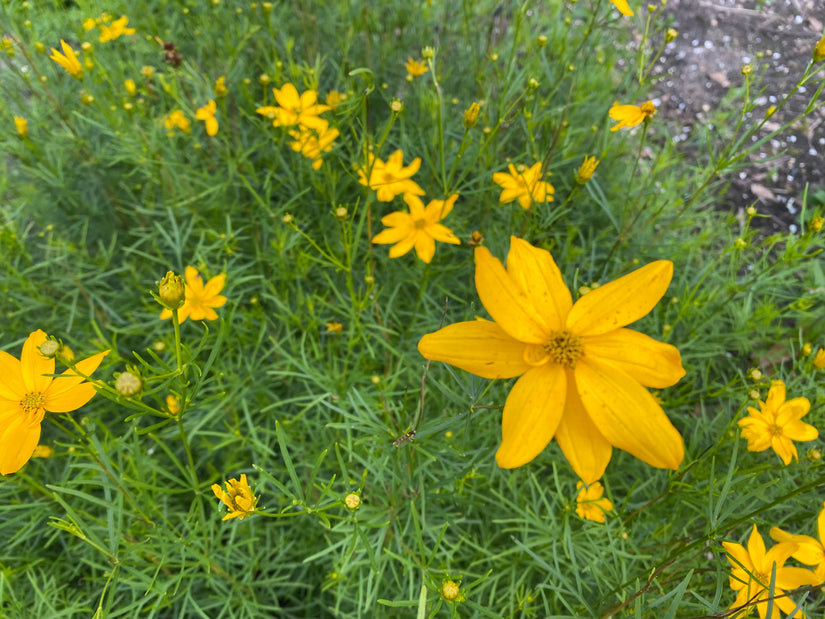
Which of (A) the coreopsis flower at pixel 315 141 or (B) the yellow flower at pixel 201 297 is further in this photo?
(A) the coreopsis flower at pixel 315 141

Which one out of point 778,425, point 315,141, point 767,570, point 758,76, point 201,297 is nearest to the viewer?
point 767,570

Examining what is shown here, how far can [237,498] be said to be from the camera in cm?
82

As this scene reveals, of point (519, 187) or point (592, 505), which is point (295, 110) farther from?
point (592, 505)

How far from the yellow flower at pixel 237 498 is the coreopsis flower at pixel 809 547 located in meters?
1.06

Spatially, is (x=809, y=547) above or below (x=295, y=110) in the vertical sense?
below

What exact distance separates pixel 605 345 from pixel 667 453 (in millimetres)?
204

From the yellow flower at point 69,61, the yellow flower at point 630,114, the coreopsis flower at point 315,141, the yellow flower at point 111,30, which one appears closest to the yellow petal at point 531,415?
the yellow flower at point 630,114

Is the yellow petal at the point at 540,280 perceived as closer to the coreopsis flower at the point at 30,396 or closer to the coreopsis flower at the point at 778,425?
the coreopsis flower at the point at 778,425

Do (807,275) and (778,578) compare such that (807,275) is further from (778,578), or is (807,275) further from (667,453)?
(667,453)

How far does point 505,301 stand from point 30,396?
0.90 m

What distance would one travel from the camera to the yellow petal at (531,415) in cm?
81

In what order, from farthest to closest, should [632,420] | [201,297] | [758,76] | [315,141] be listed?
[758,76], [315,141], [201,297], [632,420]

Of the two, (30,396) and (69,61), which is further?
(69,61)

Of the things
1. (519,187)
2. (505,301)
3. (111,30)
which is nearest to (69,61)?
(111,30)
